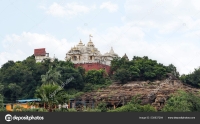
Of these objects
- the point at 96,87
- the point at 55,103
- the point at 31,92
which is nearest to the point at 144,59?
the point at 96,87

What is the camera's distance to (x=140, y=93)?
53.2 meters

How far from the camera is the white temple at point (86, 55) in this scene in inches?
2689

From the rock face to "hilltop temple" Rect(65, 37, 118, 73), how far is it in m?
5.86

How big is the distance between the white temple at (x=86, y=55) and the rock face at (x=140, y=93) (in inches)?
346

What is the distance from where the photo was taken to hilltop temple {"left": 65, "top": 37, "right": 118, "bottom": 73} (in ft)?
214

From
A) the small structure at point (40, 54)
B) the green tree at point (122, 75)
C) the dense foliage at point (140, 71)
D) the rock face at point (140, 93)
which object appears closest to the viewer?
the rock face at point (140, 93)

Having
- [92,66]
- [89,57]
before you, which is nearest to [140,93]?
[92,66]

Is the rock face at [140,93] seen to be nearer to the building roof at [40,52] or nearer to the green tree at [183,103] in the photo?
the green tree at [183,103]

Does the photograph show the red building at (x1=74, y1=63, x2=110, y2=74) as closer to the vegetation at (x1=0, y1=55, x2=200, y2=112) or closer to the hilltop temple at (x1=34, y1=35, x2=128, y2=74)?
the hilltop temple at (x1=34, y1=35, x2=128, y2=74)

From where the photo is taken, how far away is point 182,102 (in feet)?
141

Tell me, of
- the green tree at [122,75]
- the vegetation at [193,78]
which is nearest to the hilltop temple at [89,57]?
the green tree at [122,75]

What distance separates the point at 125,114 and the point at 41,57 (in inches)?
1927
